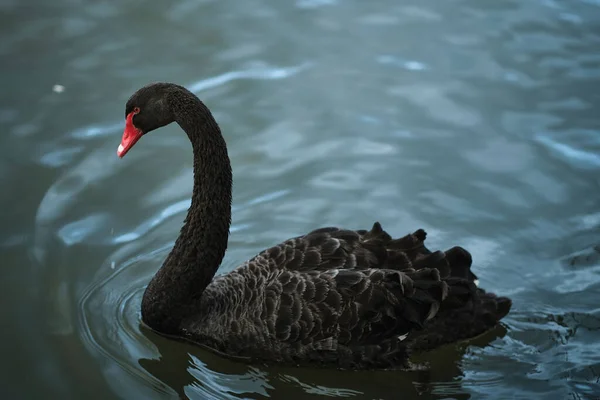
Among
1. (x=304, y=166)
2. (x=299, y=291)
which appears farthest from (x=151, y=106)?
(x=304, y=166)

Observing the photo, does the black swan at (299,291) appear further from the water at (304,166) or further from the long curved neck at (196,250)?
the water at (304,166)

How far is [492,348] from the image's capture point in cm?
520

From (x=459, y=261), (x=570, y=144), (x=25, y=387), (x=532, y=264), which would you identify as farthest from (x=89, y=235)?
(x=570, y=144)

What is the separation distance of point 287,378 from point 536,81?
4025 mm

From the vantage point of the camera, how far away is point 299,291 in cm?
485

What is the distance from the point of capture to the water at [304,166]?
16.3 ft

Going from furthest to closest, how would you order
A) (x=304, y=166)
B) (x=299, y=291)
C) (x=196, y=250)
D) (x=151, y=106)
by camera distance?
(x=304, y=166) < (x=196, y=250) < (x=151, y=106) < (x=299, y=291)

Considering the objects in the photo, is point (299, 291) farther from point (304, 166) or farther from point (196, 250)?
point (304, 166)

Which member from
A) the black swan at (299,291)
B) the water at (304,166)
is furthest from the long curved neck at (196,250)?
the water at (304,166)

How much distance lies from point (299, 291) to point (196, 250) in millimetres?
698

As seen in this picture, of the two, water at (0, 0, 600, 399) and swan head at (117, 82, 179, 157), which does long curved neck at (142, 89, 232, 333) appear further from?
water at (0, 0, 600, 399)

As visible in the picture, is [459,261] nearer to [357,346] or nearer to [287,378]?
[357,346]

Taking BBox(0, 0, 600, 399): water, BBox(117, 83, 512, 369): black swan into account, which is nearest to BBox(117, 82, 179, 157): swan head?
BBox(117, 83, 512, 369): black swan

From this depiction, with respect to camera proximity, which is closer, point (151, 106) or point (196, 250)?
point (151, 106)
